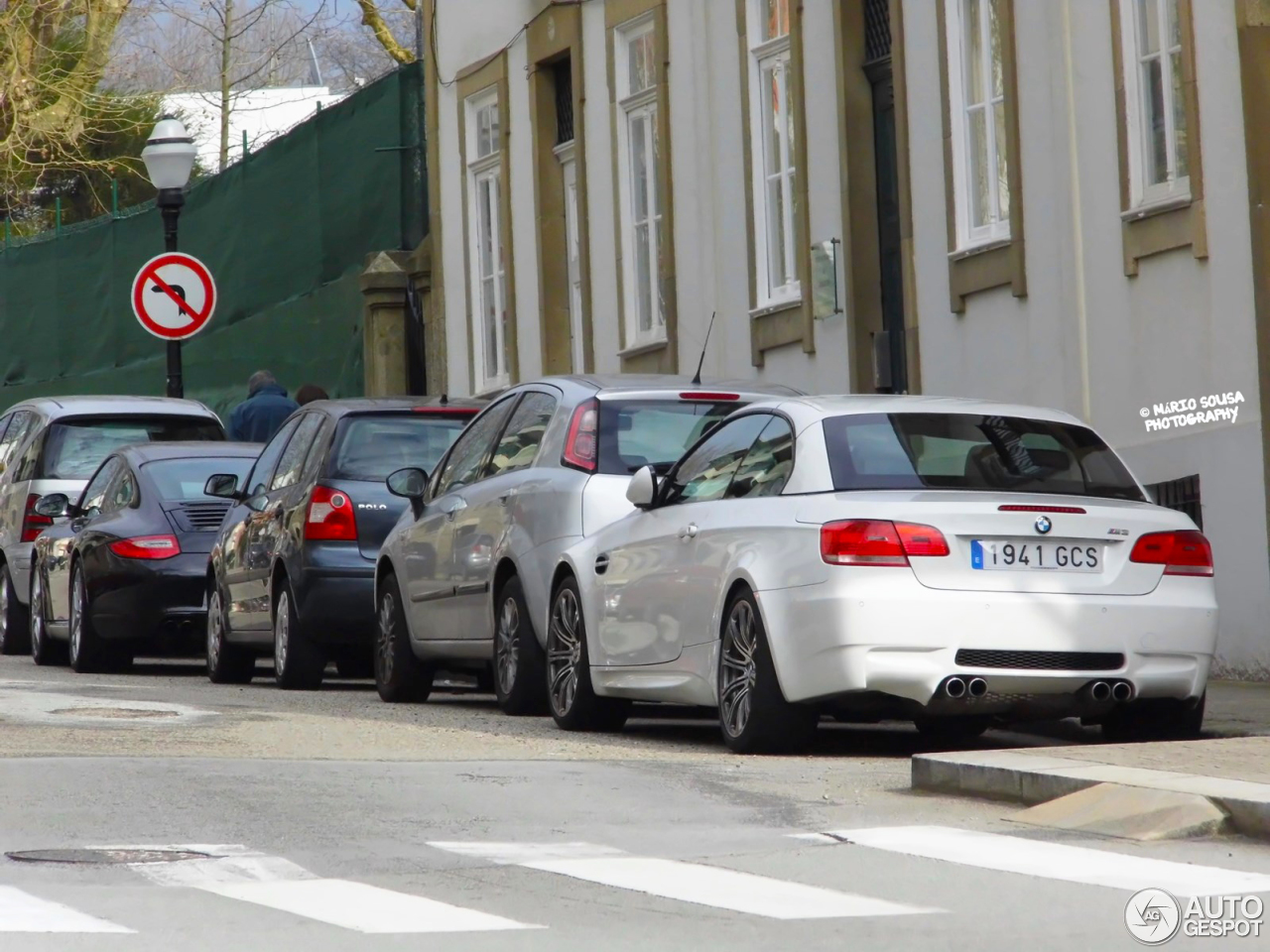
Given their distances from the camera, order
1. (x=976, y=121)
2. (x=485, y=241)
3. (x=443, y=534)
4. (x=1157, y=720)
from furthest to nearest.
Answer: (x=485, y=241) < (x=976, y=121) < (x=443, y=534) < (x=1157, y=720)

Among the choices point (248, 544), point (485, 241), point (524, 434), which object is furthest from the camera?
point (485, 241)

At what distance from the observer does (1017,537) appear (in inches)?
395

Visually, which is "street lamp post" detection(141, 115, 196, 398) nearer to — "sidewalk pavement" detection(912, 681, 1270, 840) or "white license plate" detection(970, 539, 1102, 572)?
"white license plate" detection(970, 539, 1102, 572)

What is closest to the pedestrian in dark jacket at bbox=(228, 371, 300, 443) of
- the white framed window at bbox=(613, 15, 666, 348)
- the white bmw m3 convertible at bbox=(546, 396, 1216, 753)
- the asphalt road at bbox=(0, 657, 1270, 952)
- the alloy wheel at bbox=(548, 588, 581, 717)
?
the white framed window at bbox=(613, 15, 666, 348)

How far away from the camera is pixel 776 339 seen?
20.0m

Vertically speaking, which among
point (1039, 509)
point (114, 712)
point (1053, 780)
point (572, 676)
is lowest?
point (1053, 780)

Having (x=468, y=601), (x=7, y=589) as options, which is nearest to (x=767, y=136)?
(x=7, y=589)

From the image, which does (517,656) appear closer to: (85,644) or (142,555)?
(142,555)

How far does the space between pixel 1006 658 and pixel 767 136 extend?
10.9 meters

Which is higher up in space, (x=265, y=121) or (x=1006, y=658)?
(x=265, y=121)

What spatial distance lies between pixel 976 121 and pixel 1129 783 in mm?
9497

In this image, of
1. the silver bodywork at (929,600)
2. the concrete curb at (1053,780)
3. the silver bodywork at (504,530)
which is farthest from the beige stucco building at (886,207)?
the concrete curb at (1053,780)

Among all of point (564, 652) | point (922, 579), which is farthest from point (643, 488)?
point (922, 579)

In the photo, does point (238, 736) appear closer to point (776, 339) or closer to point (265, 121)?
point (776, 339)
